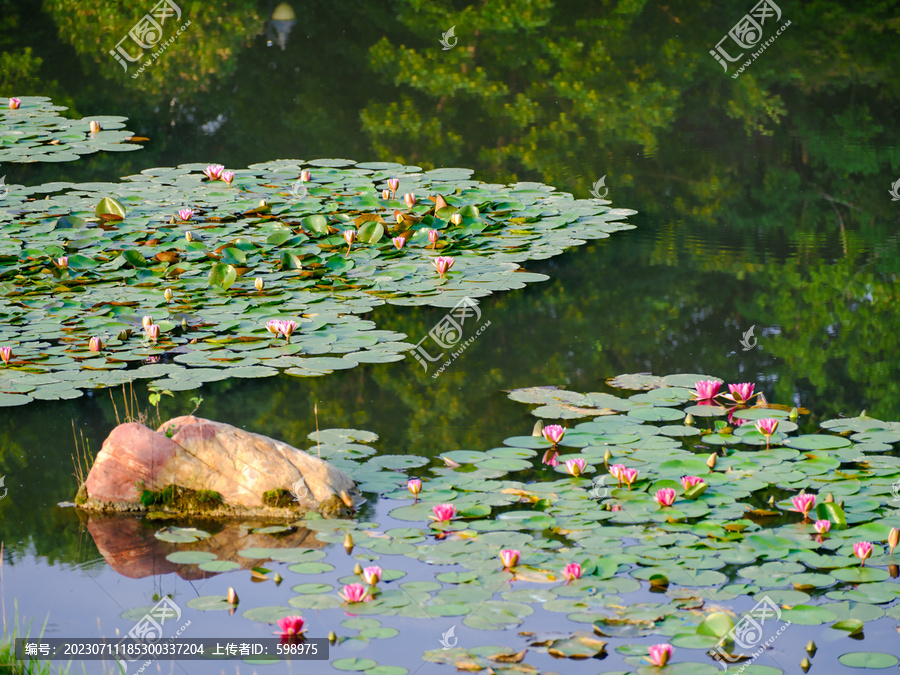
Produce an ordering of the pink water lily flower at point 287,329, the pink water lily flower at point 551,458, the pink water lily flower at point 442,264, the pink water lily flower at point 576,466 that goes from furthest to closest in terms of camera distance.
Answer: the pink water lily flower at point 442,264 < the pink water lily flower at point 287,329 < the pink water lily flower at point 551,458 < the pink water lily flower at point 576,466

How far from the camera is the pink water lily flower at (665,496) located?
379cm

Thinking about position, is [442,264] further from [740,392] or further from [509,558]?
[509,558]

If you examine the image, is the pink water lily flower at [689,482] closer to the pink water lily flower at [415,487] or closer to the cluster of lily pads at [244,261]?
the pink water lily flower at [415,487]

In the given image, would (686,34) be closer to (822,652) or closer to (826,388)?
(826,388)

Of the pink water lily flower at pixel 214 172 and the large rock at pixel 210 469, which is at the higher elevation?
the pink water lily flower at pixel 214 172

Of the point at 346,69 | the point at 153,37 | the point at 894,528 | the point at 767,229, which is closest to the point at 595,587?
the point at 894,528

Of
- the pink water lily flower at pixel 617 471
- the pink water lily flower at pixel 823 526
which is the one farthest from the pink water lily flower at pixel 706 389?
the pink water lily flower at pixel 823 526

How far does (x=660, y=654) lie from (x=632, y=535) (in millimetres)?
727

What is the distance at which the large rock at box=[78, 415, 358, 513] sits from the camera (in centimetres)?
389

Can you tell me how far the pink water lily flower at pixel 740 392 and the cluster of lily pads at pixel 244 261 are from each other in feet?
5.28

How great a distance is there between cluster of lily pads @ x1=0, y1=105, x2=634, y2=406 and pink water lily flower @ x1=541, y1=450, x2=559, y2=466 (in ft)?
3.85

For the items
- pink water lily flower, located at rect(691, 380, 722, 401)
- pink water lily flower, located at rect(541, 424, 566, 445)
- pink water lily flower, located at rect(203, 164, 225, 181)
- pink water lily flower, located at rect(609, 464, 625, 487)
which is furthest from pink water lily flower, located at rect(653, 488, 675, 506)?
pink water lily flower, located at rect(203, 164, 225, 181)

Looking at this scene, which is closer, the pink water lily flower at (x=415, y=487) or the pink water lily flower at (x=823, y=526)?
the pink water lily flower at (x=823, y=526)

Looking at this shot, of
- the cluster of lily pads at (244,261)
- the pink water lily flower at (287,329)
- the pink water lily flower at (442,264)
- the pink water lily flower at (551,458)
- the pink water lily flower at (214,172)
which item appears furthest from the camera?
the pink water lily flower at (214,172)
